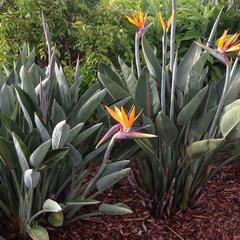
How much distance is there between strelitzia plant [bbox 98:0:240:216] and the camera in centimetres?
193

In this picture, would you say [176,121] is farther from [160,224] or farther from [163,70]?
[160,224]

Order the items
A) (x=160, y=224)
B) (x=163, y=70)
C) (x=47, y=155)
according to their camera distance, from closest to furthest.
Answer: (x=47, y=155), (x=163, y=70), (x=160, y=224)

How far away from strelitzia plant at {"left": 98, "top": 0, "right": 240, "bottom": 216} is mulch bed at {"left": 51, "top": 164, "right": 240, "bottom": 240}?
0.07m

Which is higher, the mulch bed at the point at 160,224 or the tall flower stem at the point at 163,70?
the tall flower stem at the point at 163,70

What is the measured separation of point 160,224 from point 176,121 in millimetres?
547

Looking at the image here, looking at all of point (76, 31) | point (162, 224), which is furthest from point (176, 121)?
point (76, 31)

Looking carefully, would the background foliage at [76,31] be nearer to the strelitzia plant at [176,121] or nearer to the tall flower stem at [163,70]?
the strelitzia plant at [176,121]

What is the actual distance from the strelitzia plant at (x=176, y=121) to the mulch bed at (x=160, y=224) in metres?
0.07

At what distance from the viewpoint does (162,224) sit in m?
2.26

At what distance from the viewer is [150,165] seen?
7.30ft

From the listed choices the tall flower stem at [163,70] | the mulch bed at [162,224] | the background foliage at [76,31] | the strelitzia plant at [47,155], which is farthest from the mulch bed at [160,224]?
the background foliage at [76,31]

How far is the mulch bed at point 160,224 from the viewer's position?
217 centimetres

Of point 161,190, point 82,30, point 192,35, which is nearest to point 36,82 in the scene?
point 161,190

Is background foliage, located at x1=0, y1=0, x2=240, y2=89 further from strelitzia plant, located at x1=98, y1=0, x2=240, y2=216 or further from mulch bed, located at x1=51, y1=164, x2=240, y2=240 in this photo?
mulch bed, located at x1=51, y1=164, x2=240, y2=240
